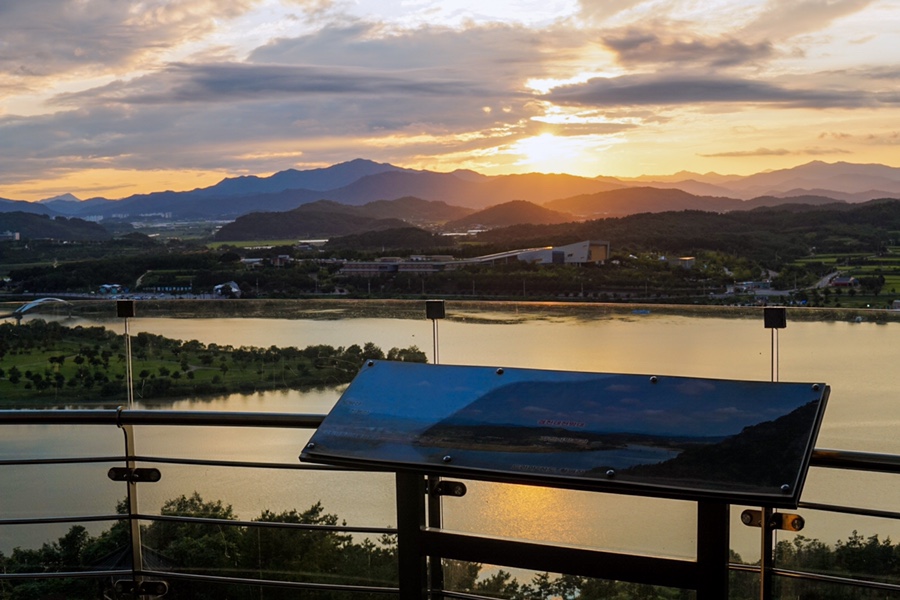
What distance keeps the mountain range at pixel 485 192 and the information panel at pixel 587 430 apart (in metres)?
10.2

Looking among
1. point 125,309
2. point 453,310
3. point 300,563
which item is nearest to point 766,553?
point 300,563

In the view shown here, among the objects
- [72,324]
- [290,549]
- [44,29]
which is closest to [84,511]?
[290,549]

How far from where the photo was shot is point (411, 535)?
2.11 metres

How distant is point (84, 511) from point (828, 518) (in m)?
3.27

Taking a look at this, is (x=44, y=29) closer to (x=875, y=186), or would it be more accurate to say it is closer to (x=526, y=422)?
(x=875, y=186)

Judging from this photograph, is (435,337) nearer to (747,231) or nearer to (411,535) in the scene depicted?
(411,535)

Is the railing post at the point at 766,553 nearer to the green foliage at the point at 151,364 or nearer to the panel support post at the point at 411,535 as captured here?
the panel support post at the point at 411,535

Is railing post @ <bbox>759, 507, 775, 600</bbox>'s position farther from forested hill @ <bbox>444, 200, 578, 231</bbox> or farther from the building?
forested hill @ <bbox>444, 200, 578, 231</bbox>

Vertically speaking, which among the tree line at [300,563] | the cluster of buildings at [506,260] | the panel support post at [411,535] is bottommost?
the tree line at [300,563]

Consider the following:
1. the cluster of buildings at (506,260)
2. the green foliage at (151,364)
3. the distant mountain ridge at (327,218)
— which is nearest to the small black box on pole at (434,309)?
the green foliage at (151,364)

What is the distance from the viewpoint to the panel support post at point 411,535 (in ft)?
6.91

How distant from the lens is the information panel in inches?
65.1

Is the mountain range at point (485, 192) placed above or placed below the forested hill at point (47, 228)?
above

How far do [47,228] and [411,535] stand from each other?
2069 centimetres
